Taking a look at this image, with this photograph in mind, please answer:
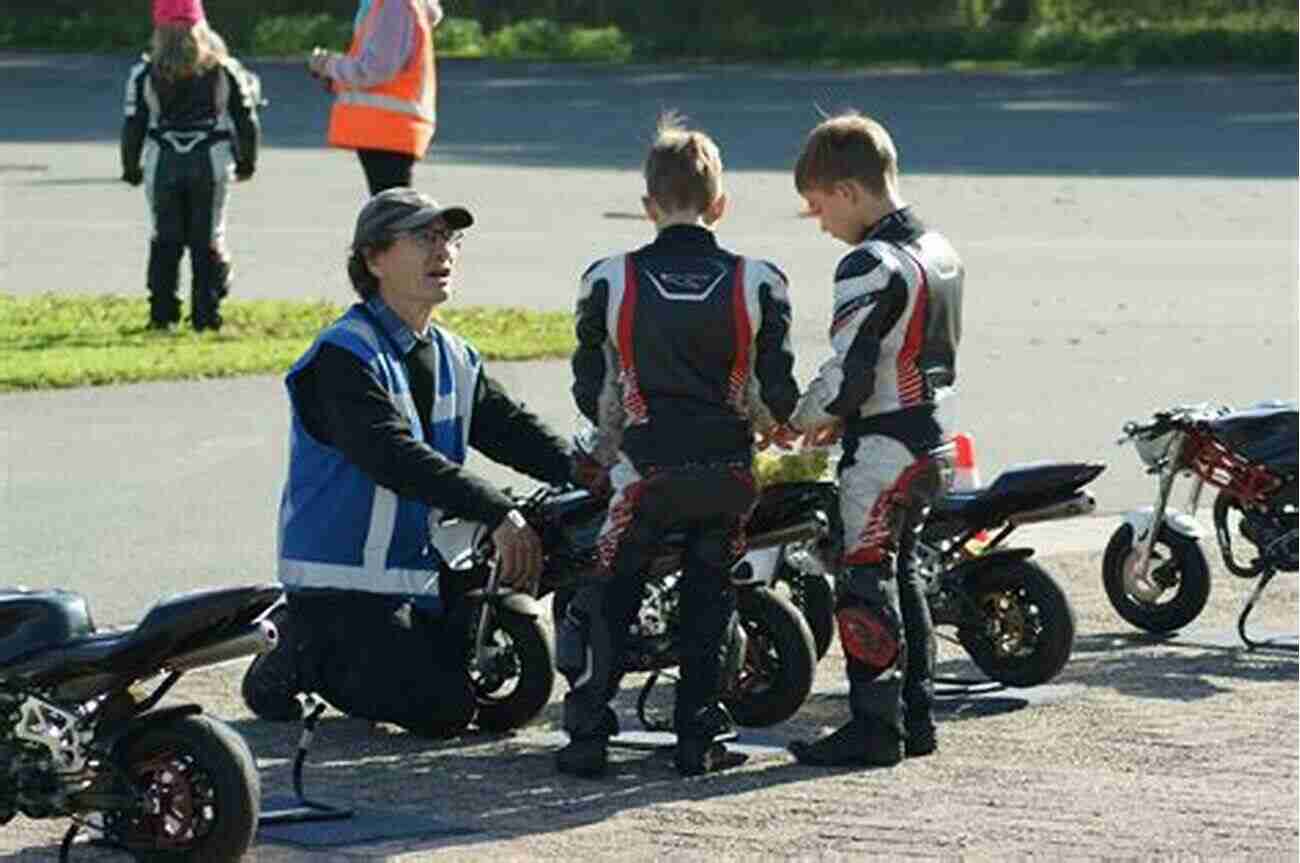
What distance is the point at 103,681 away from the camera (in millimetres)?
7629

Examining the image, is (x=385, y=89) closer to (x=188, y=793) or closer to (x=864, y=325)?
(x=864, y=325)

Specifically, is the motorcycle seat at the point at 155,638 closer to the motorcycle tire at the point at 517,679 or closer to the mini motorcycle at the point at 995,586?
the motorcycle tire at the point at 517,679

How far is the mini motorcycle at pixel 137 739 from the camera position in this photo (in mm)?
7488

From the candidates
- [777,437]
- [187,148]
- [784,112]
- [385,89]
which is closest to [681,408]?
[777,437]

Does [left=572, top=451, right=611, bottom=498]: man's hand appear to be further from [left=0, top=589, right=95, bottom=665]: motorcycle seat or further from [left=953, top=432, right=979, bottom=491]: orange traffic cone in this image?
[left=0, top=589, right=95, bottom=665]: motorcycle seat

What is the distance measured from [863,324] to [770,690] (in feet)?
3.36

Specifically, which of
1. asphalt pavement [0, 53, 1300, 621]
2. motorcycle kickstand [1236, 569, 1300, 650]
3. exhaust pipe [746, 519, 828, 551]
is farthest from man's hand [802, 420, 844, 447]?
asphalt pavement [0, 53, 1300, 621]

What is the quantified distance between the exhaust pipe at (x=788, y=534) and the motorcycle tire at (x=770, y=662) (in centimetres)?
11

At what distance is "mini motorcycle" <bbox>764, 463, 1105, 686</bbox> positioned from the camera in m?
9.77

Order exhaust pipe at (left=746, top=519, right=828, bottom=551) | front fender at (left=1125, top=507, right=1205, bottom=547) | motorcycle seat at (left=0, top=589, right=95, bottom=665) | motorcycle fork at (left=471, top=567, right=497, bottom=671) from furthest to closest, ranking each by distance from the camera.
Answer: front fender at (left=1125, top=507, right=1205, bottom=547) → exhaust pipe at (left=746, top=519, right=828, bottom=551) → motorcycle fork at (left=471, top=567, right=497, bottom=671) → motorcycle seat at (left=0, top=589, right=95, bottom=665)

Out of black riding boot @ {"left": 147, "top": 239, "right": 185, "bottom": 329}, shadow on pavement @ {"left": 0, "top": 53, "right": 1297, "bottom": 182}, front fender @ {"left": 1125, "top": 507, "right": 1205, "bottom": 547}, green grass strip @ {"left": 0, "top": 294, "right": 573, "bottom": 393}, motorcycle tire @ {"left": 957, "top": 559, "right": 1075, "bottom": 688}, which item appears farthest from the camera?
shadow on pavement @ {"left": 0, "top": 53, "right": 1297, "bottom": 182}

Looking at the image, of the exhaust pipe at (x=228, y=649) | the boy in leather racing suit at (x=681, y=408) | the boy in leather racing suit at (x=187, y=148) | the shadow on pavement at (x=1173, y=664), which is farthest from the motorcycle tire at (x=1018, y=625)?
the boy in leather racing suit at (x=187, y=148)

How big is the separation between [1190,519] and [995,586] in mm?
1199

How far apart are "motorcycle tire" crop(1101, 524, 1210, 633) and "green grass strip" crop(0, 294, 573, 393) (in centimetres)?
571
